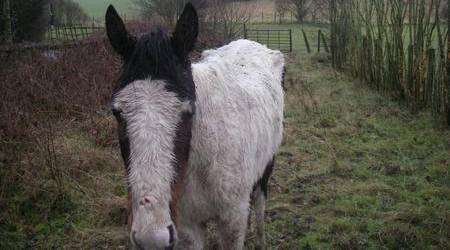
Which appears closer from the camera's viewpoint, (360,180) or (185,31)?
(185,31)

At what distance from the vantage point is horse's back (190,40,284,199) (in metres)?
2.47

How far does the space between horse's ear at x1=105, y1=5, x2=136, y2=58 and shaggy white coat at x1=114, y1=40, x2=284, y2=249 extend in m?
0.29

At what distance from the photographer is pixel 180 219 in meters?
2.69

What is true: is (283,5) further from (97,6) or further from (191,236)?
(191,236)

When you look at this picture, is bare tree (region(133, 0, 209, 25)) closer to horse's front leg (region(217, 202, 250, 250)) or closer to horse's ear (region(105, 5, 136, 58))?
horse's front leg (region(217, 202, 250, 250))

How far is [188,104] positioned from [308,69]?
605 inches

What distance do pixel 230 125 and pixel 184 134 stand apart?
0.65 meters

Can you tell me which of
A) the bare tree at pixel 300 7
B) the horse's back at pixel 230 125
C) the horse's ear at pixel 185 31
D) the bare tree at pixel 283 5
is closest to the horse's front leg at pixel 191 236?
the horse's back at pixel 230 125

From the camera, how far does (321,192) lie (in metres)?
5.76

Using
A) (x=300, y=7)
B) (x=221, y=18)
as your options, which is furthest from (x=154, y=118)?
(x=300, y=7)

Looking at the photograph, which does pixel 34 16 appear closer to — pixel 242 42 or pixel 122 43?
pixel 242 42

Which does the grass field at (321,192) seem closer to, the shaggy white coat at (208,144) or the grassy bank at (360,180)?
the grassy bank at (360,180)

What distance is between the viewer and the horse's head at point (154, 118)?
183 centimetres

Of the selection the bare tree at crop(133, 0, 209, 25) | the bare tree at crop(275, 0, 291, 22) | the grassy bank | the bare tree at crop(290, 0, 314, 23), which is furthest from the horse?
the bare tree at crop(275, 0, 291, 22)
